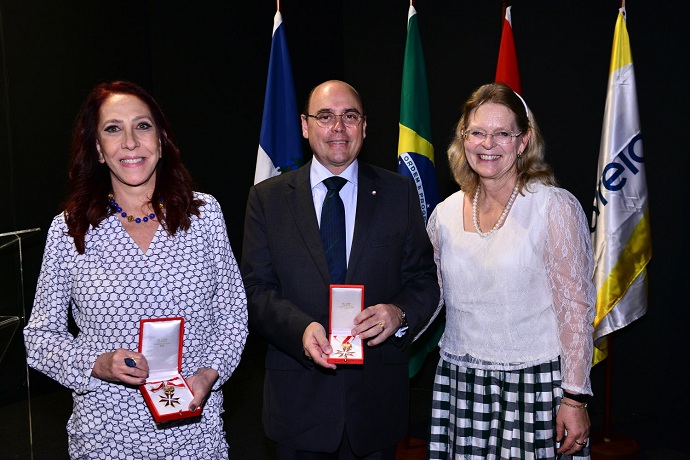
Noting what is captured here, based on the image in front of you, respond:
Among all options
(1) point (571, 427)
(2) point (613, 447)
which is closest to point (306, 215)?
(1) point (571, 427)

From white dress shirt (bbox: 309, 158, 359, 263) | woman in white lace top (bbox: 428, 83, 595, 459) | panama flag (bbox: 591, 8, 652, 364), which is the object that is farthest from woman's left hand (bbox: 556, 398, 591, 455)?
panama flag (bbox: 591, 8, 652, 364)

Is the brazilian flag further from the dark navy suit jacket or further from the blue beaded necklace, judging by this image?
the blue beaded necklace

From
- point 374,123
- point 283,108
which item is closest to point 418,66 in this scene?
point 283,108

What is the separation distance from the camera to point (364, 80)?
577 cm

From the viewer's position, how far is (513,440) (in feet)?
7.48

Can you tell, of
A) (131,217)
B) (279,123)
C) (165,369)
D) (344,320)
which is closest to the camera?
(165,369)

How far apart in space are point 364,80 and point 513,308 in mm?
3807

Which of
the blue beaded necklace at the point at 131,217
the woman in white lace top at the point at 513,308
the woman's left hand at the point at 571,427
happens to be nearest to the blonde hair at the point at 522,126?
the woman in white lace top at the point at 513,308

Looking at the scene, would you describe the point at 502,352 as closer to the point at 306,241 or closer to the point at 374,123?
the point at 306,241

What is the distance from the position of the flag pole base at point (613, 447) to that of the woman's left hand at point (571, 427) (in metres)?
2.12

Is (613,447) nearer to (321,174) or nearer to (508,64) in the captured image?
(508,64)

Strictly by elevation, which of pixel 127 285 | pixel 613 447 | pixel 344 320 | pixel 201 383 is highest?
pixel 127 285

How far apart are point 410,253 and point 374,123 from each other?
10.9 ft

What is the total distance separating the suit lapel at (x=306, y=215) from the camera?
2.39 m
